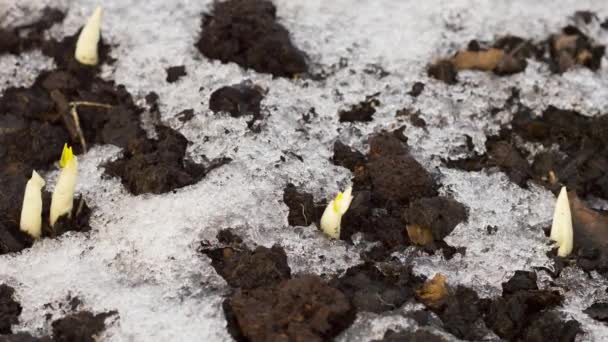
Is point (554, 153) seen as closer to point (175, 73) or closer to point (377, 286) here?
point (377, 286)

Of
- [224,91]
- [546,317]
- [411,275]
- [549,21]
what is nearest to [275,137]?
[224,91]

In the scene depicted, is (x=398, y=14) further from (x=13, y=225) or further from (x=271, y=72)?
(x=13, y=225)

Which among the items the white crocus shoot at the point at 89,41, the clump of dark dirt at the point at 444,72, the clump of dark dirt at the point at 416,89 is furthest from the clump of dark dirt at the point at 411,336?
the white crocus shoot at the point at 89,41

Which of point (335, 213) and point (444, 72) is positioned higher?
point (444, 72)

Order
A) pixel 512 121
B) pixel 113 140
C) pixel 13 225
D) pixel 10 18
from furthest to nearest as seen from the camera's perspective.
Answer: pixel 10 18 → pixel 512 121 → pixel 113 140 → pixel 13 225

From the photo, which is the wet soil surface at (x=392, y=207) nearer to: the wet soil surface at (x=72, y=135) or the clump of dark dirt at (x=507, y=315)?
the clump of dark dirt at (x=507, y=315)

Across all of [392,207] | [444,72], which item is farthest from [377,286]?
[444,72]
